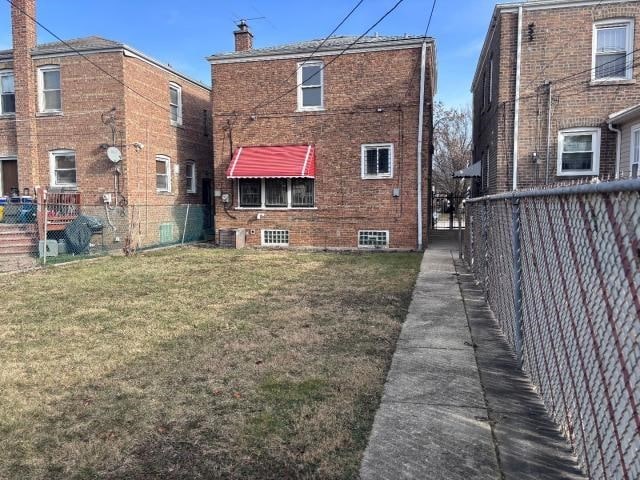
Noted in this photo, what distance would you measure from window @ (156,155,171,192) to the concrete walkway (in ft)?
48.0

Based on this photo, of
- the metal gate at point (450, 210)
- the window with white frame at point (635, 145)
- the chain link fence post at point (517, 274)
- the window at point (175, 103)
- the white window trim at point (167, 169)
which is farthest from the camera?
the metal gate at point (450, 210)

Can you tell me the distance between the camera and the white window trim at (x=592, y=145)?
501 inches

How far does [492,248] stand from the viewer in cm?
647

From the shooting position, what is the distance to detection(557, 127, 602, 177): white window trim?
12.7m

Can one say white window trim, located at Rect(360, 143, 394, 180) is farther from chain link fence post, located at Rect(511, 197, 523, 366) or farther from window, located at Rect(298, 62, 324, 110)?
chain link fence post, located at Rect(511, 197, 523, 366)

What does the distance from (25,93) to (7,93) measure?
1.25 m

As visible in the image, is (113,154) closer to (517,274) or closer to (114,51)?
(114,51)

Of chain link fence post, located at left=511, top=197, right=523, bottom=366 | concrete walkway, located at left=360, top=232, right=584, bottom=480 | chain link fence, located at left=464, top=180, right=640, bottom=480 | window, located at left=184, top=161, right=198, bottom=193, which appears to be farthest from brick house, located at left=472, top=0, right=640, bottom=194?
window, located at left=184, top=161, right=198, bottom=193

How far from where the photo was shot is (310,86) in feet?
51.6

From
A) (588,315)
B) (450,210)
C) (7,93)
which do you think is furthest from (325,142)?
(588,315)

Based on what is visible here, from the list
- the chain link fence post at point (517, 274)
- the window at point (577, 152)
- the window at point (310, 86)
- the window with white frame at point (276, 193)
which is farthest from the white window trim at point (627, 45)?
the chain link fence post at point (517, 274)

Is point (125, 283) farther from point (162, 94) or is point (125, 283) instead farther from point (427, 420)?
point (162, 94)

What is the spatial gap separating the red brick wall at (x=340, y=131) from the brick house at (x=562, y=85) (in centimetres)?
274

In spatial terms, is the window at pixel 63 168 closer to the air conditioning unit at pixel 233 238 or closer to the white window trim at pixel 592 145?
the air conditioning unit at pixel 233 238
